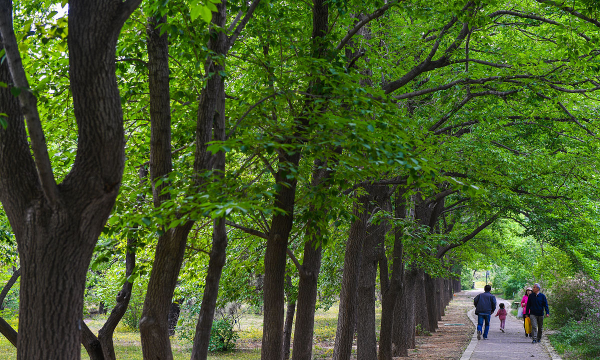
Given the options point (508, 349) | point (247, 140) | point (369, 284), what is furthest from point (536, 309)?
point (247, 140)

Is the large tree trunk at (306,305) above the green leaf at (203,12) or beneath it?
beneath

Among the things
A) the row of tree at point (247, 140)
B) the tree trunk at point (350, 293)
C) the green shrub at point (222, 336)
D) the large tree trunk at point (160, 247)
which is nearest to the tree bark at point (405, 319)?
the row of tree at point (247, 140)

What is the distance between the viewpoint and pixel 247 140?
4.80 meters

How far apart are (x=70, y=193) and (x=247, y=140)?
1.59 m

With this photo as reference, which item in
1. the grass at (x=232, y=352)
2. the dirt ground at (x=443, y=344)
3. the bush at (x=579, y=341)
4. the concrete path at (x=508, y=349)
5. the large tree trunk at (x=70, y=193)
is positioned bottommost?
the grass at (x=232, y=352)

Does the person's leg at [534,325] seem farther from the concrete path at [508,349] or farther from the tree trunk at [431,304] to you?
the tree trunk at [431,304]

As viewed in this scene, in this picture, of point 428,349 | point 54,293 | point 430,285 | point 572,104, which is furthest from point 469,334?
point 54,293

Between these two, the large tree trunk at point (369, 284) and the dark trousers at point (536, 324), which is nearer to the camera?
the large tree trunk at point (369, 284)

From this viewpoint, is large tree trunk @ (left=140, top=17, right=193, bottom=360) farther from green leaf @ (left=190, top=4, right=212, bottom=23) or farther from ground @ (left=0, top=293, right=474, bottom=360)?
ground @ (left=0, top=293, right=474, bottom=360)

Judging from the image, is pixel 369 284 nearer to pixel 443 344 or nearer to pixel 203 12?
pixel 443 344

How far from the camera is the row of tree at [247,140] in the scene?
3857 millimetres

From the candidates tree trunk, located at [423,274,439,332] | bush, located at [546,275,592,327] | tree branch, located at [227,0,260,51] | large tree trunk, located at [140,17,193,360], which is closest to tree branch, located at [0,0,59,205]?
large tree trunk, located at [140,17,193,360]

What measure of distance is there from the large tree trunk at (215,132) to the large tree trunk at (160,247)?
0.38 metres

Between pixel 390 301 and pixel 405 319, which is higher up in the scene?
pixel 390 301
